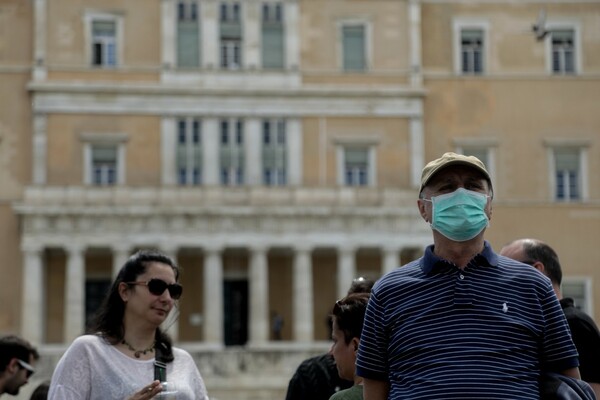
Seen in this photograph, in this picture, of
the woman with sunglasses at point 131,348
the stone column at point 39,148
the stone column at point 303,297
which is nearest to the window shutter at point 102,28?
the stone column at point 39,148

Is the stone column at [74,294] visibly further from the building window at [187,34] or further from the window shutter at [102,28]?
the window shutter at [102,28]

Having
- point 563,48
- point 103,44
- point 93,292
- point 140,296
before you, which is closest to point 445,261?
point 140,296

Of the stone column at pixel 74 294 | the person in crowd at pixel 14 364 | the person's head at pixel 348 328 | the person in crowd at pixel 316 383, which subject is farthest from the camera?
the stone column at pixel 74 294

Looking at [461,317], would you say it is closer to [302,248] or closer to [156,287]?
[156,287]

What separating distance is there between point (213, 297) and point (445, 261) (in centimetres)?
3254

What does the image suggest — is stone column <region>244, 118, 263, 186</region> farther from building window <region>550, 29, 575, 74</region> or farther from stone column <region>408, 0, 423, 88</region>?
building window <region>550, 29, 575, 74</region>

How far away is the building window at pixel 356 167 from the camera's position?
3959cm

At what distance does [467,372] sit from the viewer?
15.7 feet

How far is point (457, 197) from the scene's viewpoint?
16.2ft

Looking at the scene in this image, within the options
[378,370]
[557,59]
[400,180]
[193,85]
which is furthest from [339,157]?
[378,370]

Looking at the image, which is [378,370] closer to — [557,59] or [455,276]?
[455,276]

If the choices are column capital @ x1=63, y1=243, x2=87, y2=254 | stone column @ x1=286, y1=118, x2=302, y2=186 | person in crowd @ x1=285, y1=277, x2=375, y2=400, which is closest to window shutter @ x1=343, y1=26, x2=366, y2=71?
stone column @ x1=286, y1=118, x2=302, y2=186

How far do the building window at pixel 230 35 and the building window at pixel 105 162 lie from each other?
13.7ft

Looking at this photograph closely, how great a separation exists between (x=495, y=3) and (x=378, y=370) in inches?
1458
